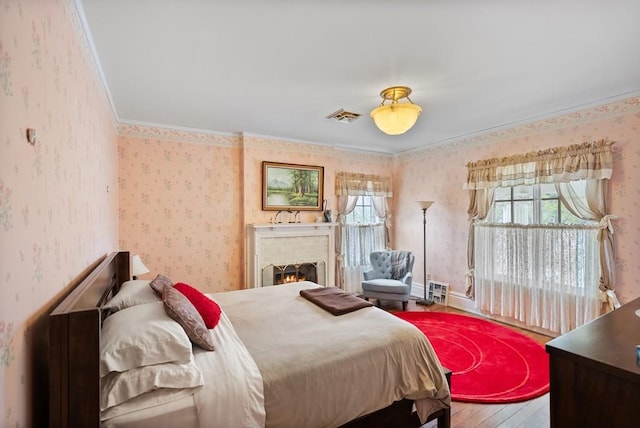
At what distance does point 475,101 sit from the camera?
10.6 ft

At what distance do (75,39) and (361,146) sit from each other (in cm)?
419

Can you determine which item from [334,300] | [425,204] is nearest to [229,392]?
[334,300]

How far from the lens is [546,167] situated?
3.67 metres

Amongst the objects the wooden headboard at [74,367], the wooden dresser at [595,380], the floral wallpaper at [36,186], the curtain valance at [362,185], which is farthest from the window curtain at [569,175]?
the floral wallpaper at [36,186]

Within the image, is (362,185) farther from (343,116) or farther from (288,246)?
(343,116)

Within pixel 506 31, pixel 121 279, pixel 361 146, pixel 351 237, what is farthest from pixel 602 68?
pixel 121 279

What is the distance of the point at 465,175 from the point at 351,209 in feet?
6.15

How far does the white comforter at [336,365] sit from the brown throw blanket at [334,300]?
7cm

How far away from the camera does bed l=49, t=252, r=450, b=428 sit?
43.7 inches

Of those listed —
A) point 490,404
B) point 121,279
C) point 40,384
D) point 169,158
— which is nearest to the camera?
point 40,384

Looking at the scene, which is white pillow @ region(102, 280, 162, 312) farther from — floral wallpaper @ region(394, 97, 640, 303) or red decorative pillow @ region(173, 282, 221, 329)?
floral wallpaper @ region(394, 97, 640, 303)

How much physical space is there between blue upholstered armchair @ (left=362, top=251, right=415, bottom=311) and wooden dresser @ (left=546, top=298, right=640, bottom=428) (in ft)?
10.1

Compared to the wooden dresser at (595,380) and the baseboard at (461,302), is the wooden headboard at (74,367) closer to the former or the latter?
the wooden dresser at (595,380)

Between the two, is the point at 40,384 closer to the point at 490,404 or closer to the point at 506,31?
the point at 490,404
